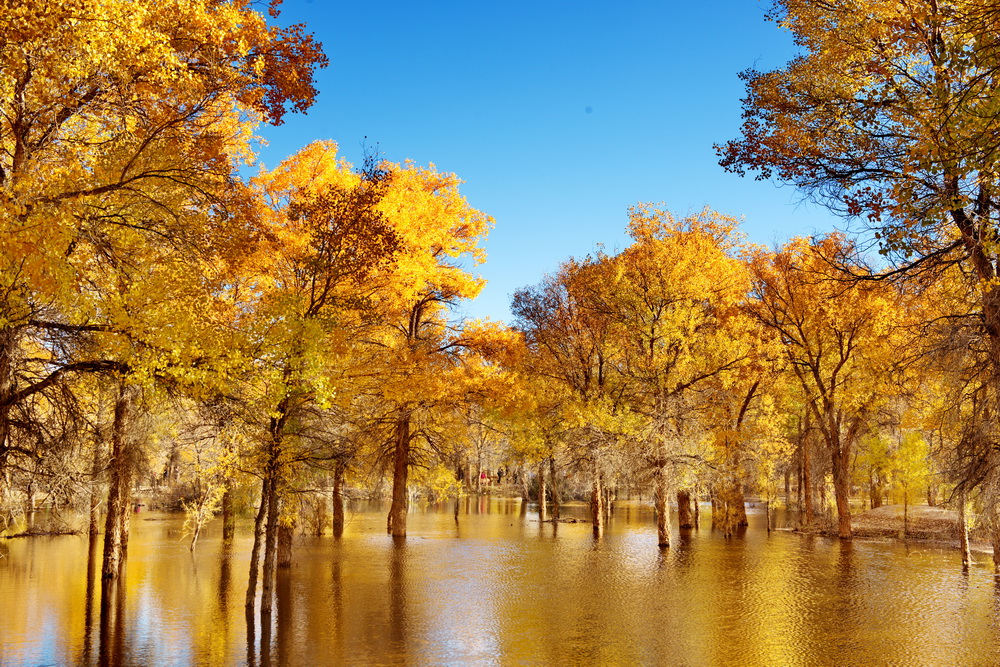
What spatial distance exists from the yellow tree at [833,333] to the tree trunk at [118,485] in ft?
83.1

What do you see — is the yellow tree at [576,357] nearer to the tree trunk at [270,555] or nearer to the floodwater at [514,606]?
the floodwater at [514,606]

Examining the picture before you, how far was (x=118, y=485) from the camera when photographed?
70.4 ft

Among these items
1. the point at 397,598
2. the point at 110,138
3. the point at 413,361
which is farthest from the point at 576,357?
the point at 110,138

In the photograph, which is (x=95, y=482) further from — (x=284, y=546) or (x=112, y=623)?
(x=284, y=546)

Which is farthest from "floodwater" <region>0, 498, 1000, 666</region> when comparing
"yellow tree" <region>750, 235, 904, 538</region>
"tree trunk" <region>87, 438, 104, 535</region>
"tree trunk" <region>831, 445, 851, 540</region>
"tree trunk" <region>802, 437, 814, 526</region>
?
"tree trunk" <region>802, 437, 814, 526</region>

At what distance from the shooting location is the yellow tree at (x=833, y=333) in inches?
1190

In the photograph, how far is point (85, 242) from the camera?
39.4 feet

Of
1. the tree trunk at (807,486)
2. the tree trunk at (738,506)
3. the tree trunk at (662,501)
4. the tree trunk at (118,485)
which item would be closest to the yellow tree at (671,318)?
the tree trunk at (662,501)

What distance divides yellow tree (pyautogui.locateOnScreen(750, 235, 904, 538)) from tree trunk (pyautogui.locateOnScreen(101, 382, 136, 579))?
83.1ft

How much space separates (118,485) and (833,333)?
29.8 meters

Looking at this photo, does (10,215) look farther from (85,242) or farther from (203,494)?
(203,494)

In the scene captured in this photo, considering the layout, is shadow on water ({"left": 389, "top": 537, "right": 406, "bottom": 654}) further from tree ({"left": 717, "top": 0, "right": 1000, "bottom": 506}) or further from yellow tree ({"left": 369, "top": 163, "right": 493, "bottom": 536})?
tree ({"left": 717, "top": 0, "right": 1000, "bottom": 506})

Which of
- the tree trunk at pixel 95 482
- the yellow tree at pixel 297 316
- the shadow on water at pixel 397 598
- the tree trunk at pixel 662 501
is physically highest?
the yellow tree at pixel 297 316

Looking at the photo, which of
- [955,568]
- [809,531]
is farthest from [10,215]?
[809,531]
